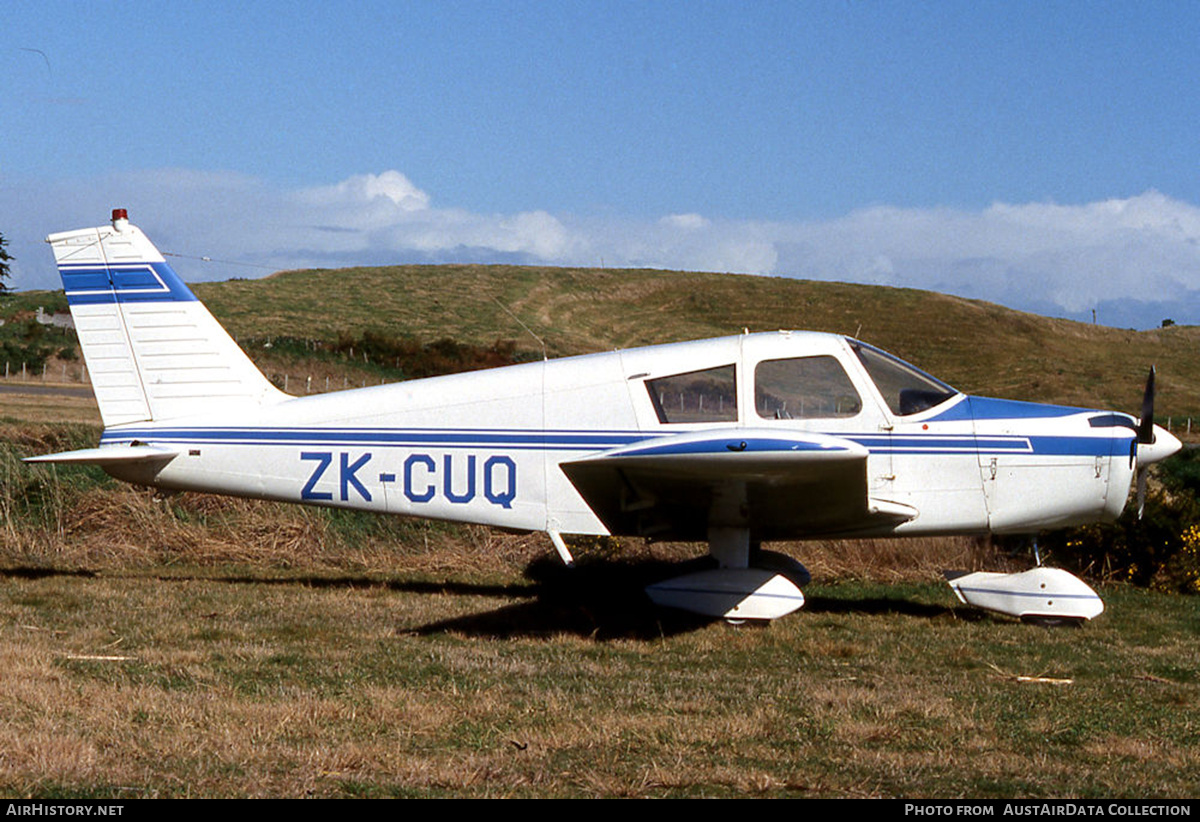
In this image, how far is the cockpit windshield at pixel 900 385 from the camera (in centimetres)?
834

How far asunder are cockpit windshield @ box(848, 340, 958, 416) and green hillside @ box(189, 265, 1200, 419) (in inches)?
1378

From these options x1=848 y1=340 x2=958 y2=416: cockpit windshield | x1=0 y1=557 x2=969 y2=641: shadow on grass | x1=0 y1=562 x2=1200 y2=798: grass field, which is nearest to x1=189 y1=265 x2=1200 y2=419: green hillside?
x1=0 y1=557 x2=969 y2=641: shadow on grass

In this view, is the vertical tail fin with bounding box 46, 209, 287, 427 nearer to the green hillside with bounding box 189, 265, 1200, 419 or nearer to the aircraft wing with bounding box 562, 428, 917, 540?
the aircraft wing with bounding box 562, 428, 917, 540

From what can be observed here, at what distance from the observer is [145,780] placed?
4.42 m

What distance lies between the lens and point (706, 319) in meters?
59.6

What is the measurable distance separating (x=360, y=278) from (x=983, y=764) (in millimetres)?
68457

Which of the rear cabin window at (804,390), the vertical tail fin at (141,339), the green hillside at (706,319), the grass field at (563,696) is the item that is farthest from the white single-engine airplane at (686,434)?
the green hillside at (706,319)

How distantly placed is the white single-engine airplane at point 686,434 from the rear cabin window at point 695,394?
15 millimetres

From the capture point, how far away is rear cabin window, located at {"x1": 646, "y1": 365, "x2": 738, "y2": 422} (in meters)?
8.20

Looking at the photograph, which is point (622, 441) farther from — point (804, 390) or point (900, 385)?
point (900, 385)

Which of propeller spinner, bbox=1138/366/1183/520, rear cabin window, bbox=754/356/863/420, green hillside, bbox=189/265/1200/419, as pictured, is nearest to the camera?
rear cabin window, bbox=754/356/863/420

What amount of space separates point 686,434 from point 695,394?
1.70 feet

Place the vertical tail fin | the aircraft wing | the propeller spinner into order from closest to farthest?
the aircraft wing, the propeller spinner, the vertical tail fin

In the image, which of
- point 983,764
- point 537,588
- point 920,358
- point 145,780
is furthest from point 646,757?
point 920,358
